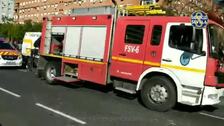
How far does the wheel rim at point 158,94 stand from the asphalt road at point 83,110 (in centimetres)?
36

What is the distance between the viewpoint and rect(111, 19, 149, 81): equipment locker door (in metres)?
11.2

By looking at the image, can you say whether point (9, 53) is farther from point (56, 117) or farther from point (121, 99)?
point (56, 117)

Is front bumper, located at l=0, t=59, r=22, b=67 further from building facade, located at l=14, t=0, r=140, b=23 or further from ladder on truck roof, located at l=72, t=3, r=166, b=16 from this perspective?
building facade, located at l=14, t=0, r=140, b=23

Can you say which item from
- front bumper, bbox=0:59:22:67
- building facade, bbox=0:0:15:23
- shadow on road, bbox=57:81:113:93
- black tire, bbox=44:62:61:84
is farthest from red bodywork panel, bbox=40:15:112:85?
building facade, bbox=0:0:15:23

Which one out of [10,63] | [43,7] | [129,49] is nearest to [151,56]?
[129,49]

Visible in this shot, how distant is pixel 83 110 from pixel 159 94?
208cm

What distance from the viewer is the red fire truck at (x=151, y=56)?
1005 centimetres

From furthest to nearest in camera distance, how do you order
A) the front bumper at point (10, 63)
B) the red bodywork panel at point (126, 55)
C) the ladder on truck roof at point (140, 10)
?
the front bumper at point (10, 63) < the ladder on truck roof at point (140, 10) < the red bodywork panel at point (126, 55)

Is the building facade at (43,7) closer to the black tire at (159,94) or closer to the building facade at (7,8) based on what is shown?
the building facade at (7,8)

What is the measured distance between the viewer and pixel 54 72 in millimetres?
14750

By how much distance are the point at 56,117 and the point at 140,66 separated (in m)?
3.14

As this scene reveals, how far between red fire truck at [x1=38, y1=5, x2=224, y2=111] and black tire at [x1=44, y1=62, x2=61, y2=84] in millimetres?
890

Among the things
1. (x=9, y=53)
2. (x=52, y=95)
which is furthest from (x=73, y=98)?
(x=9, y=53)

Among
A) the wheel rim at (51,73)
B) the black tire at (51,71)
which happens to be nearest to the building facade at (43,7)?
the black tire at (51,71)
